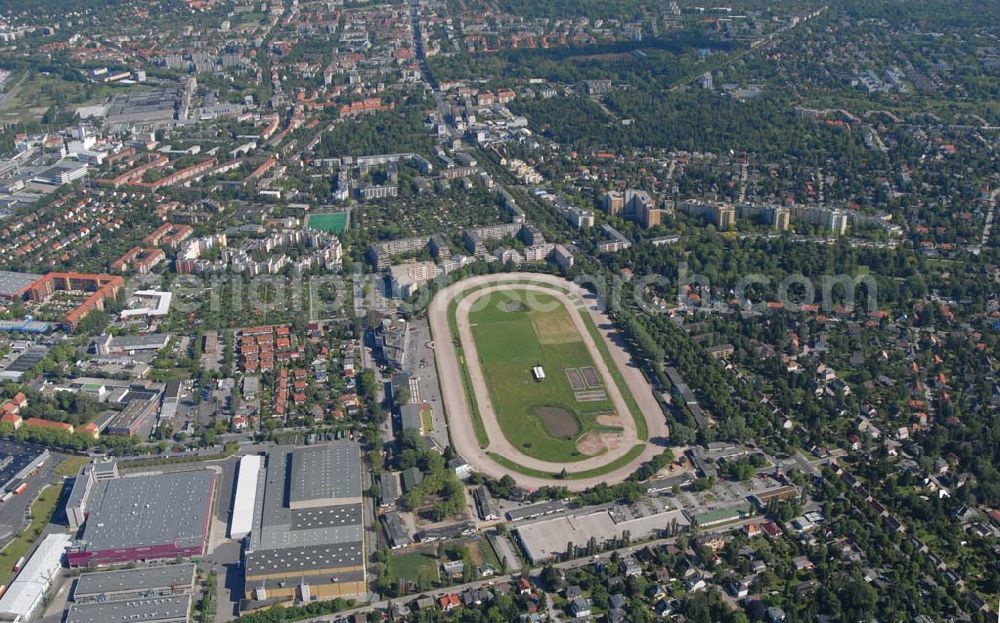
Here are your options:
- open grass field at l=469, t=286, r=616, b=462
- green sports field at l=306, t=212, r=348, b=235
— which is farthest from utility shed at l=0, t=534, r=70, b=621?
green sports field at l=306, t=212, r=348, b=235

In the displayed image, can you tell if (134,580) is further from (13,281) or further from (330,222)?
(330,222)

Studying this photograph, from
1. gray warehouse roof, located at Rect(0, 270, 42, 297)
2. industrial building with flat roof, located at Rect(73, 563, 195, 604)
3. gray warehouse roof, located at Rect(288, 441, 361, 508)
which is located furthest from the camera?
gray warehouse roof, located at Rect(0, 270, 42, 297)

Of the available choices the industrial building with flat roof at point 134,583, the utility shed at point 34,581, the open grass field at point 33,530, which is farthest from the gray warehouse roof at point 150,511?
the open grass field at point 33,530

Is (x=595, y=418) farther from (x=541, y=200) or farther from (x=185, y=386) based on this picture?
(x=541, y=200)

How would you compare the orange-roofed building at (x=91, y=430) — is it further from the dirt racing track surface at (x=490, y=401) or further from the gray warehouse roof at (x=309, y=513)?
the dirt racing track surface at (x=490, y=401)

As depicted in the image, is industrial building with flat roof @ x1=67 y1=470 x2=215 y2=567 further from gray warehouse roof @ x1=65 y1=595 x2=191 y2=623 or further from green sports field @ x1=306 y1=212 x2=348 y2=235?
green sports field @ x1=306 y1=212 x2=348 y2=235
